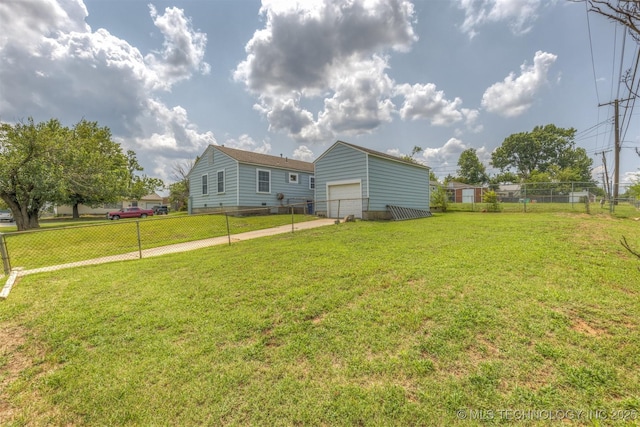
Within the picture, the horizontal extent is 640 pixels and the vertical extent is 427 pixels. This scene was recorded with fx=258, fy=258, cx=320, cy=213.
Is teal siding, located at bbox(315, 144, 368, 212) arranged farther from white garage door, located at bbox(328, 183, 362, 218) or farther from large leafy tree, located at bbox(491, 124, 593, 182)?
large leafy tree, located at bbox(491, 124, 593, 182)

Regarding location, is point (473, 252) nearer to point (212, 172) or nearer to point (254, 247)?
point (254, 247)

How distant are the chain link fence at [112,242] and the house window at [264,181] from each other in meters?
3.41

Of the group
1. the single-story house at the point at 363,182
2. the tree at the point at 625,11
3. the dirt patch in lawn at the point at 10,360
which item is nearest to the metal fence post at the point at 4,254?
the dirt patch in lawn at the point at 10,360

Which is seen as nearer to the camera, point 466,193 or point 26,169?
point 26,169

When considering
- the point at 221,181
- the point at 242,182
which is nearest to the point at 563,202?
the point at 242,182

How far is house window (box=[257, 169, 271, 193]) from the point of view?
655 inches

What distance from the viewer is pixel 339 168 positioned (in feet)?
47.3

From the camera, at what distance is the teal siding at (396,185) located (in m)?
13.6

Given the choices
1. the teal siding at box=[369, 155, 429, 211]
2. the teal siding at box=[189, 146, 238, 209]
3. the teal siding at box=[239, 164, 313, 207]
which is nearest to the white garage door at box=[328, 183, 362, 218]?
the teal siding at box=[369, 155, 429, 211]

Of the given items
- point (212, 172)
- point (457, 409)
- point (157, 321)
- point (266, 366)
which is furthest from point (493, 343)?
point (212, 172)

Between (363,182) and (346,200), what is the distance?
Answer: 131cm

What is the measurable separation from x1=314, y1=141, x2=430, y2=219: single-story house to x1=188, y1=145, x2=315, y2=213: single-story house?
2.08m

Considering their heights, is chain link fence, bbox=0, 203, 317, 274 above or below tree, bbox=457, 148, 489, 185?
below

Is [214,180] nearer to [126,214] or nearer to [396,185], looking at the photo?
[396,185]
